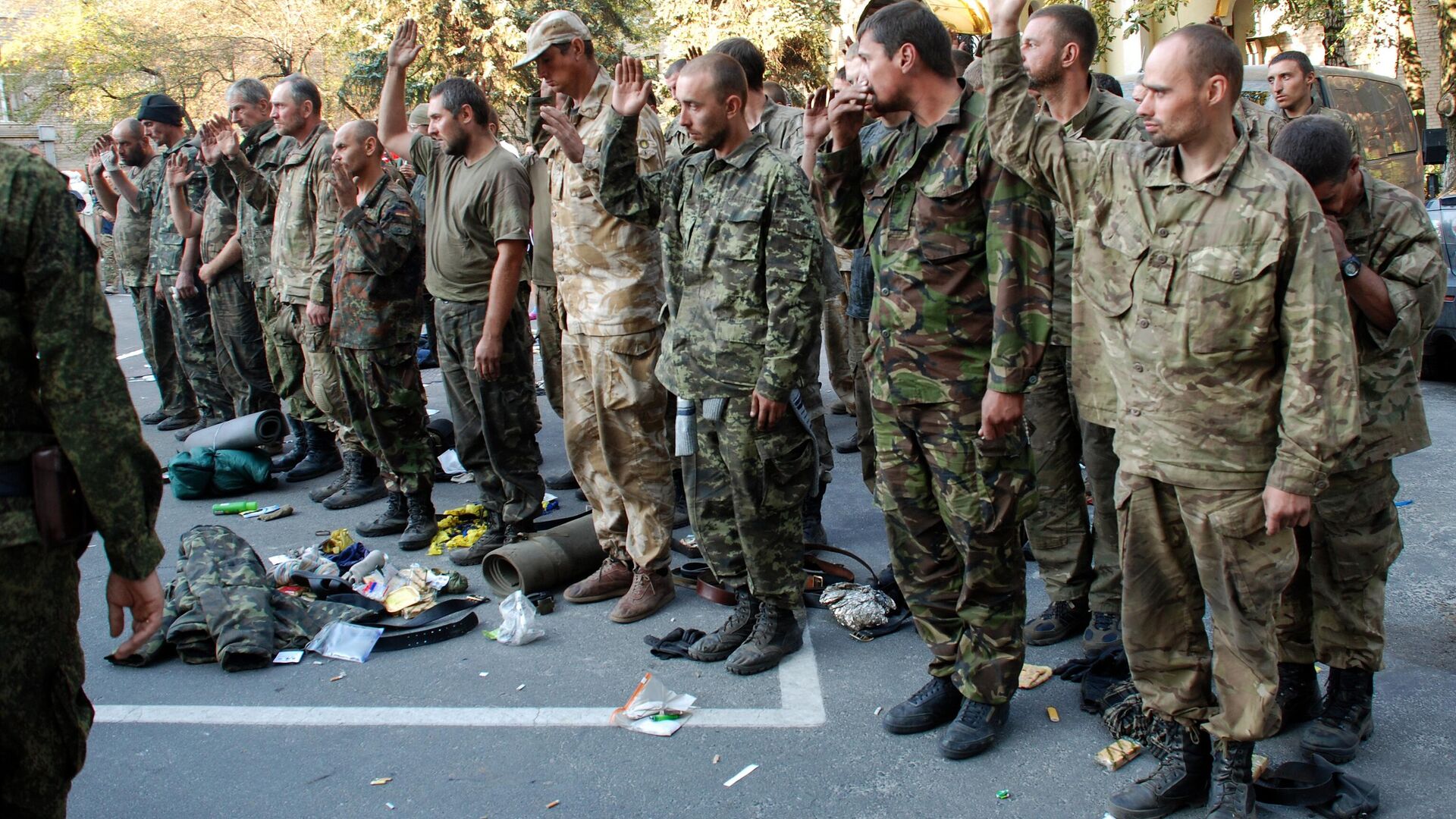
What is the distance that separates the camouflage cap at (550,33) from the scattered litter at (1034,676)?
125 inches

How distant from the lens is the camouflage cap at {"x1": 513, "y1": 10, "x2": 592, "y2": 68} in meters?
4.94

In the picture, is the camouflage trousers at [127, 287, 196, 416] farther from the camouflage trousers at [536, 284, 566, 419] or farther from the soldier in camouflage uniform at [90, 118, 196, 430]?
the camouflage trousers at [536, 284, 566, 419]

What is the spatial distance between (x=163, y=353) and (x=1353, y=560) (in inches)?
357

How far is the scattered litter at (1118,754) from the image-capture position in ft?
11.2

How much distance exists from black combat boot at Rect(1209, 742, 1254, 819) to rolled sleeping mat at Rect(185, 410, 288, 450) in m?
6.22

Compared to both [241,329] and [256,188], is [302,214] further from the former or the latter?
[241,329]

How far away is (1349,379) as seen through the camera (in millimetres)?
2707

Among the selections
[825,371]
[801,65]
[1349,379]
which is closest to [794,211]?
[1349,379]

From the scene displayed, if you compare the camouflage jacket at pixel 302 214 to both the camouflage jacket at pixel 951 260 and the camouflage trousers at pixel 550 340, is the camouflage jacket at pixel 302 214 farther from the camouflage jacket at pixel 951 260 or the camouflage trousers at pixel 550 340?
the camouflage jacket at pixel 951 260

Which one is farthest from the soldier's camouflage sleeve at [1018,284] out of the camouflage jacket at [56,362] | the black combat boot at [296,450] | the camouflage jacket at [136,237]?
the camouflage jacket at [136,237]

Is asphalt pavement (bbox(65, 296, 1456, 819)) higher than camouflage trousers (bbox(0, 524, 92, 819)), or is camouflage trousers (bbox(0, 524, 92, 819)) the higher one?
camouflage trousers (bbox(0, 524, 92, 819))

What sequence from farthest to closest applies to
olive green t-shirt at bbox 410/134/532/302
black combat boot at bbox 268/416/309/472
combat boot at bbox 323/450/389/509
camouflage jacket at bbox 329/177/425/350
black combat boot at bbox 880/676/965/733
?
1. black combat boot at bbox 268/416/309/472
2. combat boot at bbox 323/450/389/509
3. camouflage jacket at bbox 329/177/425/350
4. olive green t-shirt at bbox 410/134/532/302
5. black combat boot at bbox 880/676/965/733

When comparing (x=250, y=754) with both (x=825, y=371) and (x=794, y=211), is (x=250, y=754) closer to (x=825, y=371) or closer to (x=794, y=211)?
(x=794, y=211)

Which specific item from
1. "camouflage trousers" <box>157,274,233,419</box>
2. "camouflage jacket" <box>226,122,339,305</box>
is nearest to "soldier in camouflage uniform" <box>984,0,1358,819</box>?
"camouflage jacket" <box>226,122,339,305</box>
